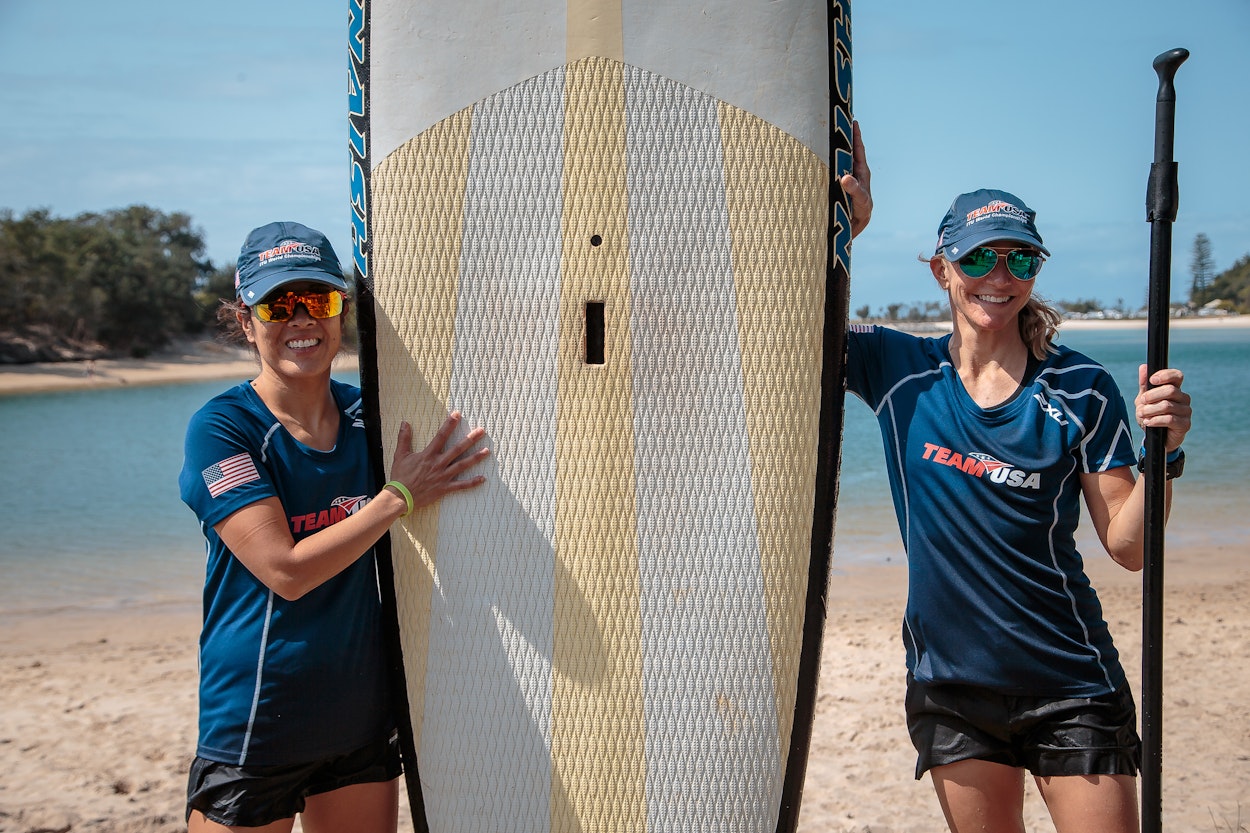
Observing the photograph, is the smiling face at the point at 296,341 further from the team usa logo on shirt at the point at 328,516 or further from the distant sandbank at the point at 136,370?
the distant sandbank at the point at 136,370

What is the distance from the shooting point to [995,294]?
2.13 m

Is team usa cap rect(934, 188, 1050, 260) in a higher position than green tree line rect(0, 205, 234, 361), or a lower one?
lower

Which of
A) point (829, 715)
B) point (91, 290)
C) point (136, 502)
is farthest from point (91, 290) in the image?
point (829, 715)

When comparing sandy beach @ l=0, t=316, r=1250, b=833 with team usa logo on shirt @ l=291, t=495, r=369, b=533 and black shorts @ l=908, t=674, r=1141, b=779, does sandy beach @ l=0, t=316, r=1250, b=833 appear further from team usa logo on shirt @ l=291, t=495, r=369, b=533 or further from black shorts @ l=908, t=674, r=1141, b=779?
team usa logo on shirt @ l=291, t=495, r=369, b=533

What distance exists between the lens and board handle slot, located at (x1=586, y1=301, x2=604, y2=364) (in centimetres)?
241

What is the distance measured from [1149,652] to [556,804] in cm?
127

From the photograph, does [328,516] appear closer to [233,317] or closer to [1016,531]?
[233,317]

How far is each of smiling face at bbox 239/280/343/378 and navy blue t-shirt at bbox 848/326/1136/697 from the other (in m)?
1.17

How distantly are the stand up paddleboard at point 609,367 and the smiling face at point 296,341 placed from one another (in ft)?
1.11

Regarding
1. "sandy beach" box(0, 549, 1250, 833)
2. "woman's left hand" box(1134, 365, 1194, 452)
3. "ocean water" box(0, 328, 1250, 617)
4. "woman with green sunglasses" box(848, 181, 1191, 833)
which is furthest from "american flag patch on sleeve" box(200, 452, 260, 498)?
→ "ocean water" box(0, 328, 1250, 617)

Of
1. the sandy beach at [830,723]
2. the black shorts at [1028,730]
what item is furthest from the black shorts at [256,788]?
the sandy beach at [830,723]

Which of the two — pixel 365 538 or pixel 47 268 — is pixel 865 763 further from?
pixel 47 268

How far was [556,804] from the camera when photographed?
2471 mm

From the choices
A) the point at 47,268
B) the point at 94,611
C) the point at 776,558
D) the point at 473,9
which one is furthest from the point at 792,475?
the point at 47,268
